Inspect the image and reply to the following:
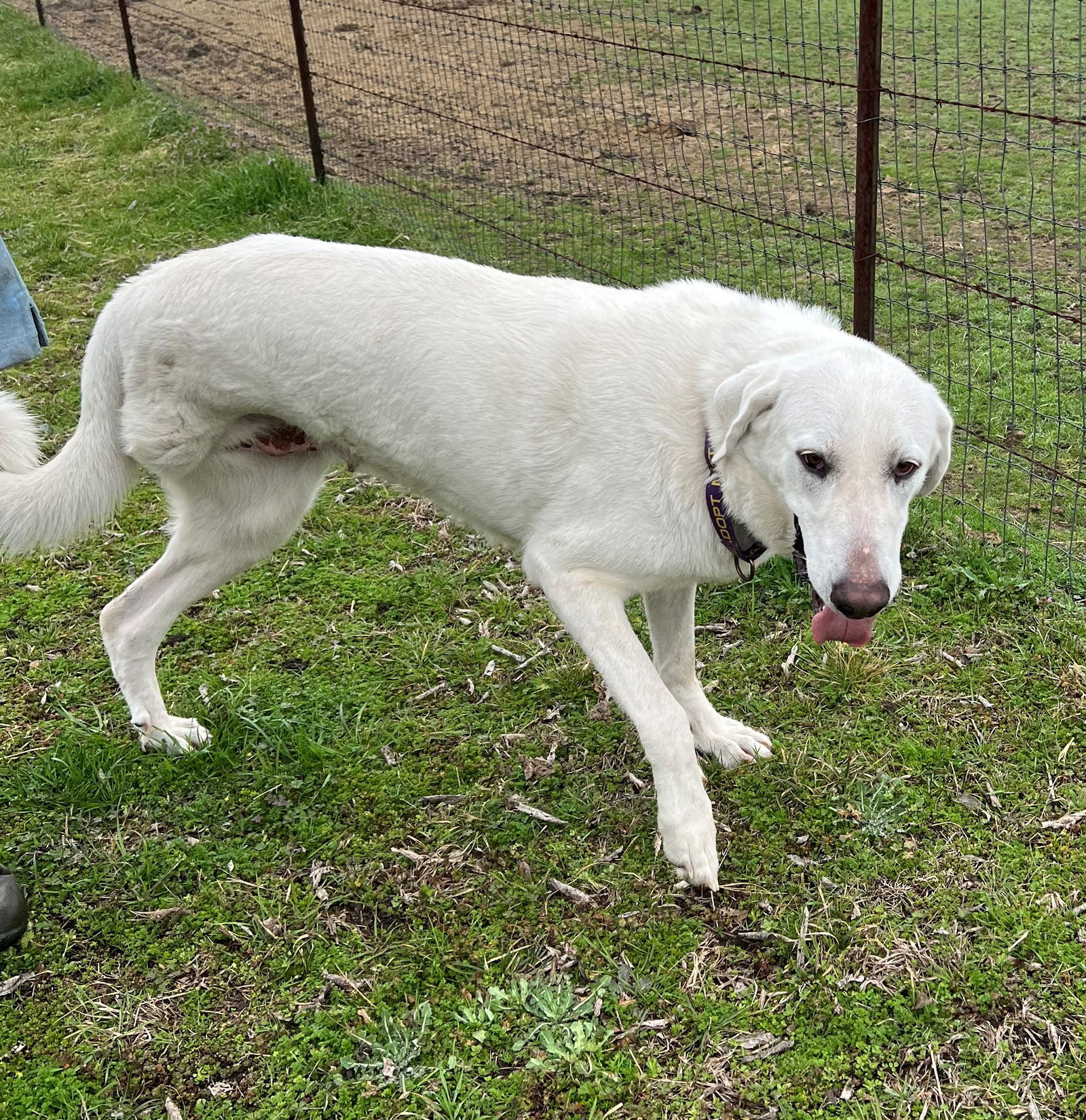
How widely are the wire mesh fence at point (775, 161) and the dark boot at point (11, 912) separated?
3.01 metres

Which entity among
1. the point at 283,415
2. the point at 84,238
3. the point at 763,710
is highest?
the point at 283,415

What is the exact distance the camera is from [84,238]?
21.0ft

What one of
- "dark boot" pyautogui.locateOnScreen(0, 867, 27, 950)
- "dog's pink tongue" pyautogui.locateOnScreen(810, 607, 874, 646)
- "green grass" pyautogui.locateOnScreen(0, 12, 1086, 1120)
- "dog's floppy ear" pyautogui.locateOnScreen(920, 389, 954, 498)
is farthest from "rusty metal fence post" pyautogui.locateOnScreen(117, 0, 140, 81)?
"dog's pink tongue" pyautogui.locateOnScreen(810, 607, 874, 646)

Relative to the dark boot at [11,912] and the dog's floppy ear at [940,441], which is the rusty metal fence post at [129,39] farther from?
the dog's floppy ear at [940,441]

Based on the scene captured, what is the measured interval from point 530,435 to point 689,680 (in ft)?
2.91

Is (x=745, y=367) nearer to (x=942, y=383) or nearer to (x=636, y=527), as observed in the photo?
(x=636, y=527)

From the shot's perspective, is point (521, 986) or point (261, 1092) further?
point (521, 986)

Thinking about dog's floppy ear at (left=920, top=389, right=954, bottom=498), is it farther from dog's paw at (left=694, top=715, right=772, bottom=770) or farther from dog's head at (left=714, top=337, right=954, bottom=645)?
dog's paw at (left=694, top=715, right=772, bottom=770)

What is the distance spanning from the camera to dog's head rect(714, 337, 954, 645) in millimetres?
2062

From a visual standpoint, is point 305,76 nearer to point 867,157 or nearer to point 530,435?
point 867,157

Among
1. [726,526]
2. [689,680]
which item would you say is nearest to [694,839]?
[689,680]

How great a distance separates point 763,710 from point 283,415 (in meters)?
1.58

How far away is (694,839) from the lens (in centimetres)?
244

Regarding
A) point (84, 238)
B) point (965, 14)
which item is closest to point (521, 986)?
point (84, 238)
